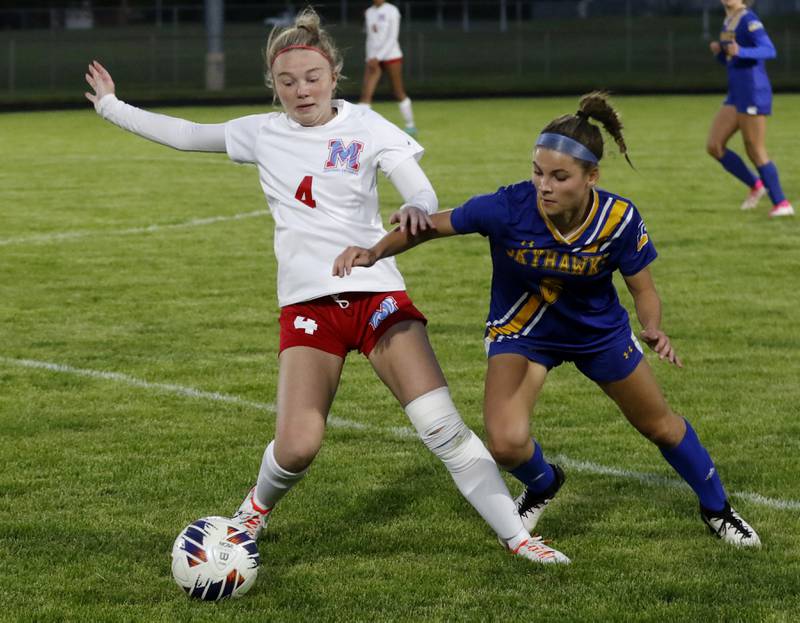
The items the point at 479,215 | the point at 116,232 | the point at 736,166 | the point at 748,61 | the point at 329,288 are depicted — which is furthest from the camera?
the point at 736,166

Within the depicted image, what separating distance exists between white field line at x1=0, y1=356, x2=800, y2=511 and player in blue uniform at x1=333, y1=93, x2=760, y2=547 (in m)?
0.55

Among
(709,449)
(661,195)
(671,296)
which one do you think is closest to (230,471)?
(709,449)

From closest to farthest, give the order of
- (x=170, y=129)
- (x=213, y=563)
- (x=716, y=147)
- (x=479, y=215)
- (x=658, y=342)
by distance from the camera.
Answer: (x=213, y=563) < (x=658, y=342) < (x=479, y=215) < (x=170, y=129) < (x=716, y=147)

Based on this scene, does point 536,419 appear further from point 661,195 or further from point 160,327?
point 661,195

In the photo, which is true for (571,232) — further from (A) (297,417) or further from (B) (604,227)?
(A) (297,417)

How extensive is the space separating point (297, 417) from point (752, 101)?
9890 millimetres

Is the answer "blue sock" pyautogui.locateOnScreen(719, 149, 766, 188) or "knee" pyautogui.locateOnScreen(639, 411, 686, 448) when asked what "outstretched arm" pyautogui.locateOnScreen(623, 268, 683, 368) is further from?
"blue sock" pyautogui.locateOnScreen(719, 149, 766, 188)

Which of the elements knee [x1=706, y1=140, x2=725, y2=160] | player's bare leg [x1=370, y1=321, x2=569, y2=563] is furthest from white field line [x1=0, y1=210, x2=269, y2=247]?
player's bare leg [x1=370, y1=321, x2=569, y2=563]

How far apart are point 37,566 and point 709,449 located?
3.04 metres

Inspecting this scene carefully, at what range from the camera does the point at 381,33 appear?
24.3m

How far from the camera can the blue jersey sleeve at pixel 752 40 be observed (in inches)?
533

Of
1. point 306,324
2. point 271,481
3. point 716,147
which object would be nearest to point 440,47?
point 716,147

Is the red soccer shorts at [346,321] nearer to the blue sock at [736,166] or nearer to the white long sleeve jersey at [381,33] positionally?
the blue sock at [736,166]

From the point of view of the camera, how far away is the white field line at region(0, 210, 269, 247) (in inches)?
515
